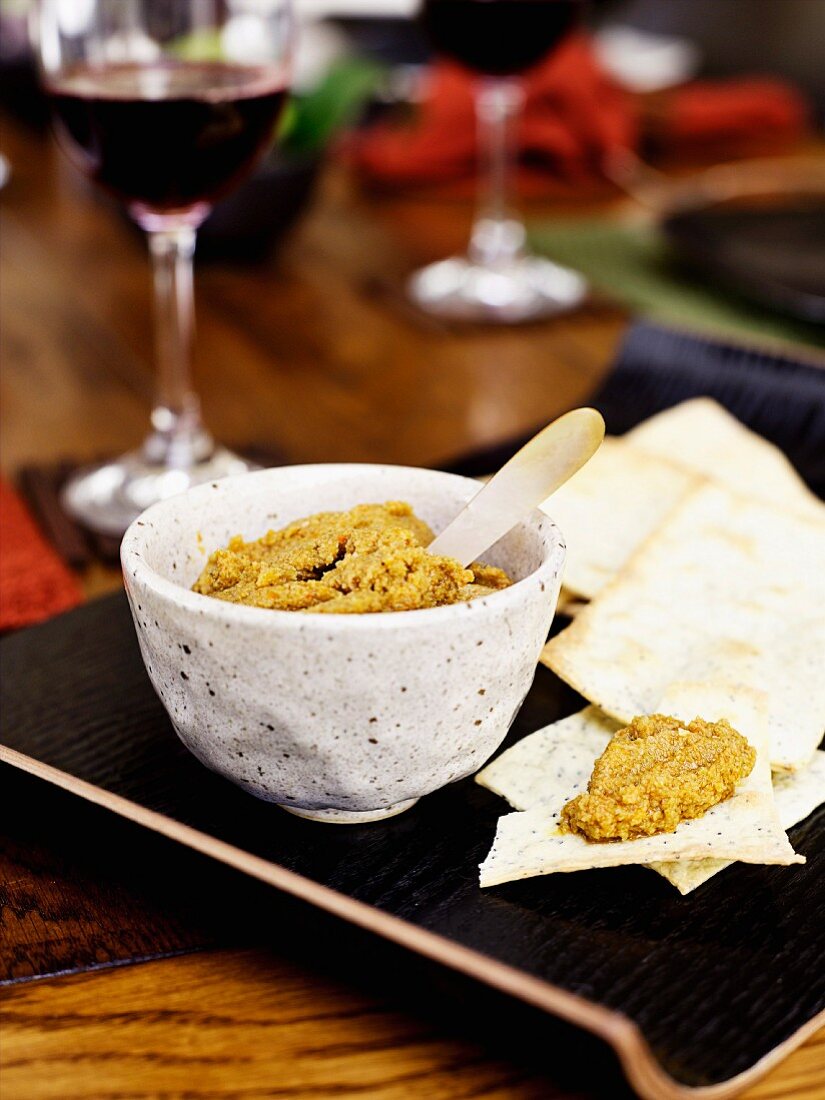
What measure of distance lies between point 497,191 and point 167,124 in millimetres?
955

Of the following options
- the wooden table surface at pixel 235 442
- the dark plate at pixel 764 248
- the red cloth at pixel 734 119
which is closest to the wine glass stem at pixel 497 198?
the wooden table surface at pixel 235 442

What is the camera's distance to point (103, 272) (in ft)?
6.95

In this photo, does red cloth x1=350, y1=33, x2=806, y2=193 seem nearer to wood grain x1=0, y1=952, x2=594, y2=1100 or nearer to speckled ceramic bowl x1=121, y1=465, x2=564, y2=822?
speckled ceramic bowl x1=121, y1=465, x2=564, y2=822

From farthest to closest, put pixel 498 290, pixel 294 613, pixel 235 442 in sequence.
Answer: pixel 498 290 → pixel 235 442 → pixel 294 613

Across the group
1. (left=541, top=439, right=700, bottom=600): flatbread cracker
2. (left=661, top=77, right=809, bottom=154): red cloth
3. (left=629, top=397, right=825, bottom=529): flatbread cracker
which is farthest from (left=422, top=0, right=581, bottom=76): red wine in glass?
(left=661, top=77, right=809, bottom=154): red cloth

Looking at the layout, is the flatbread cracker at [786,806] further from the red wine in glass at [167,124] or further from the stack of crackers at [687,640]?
the red wine in glass at [167,124]

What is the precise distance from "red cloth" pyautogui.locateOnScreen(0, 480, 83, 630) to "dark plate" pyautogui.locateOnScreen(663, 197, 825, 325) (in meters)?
1.01

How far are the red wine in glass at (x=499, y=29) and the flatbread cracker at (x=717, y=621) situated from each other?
1025mm

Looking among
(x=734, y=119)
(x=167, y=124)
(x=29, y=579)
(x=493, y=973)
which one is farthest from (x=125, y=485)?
(x=734, y=119)

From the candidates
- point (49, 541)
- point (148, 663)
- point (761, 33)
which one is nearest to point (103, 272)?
point (49, 541)

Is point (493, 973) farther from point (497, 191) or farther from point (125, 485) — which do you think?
point (497, 191)

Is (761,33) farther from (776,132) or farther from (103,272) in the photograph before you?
(103,272)

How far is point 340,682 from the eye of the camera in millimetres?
705

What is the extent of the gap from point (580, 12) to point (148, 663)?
1.43m
